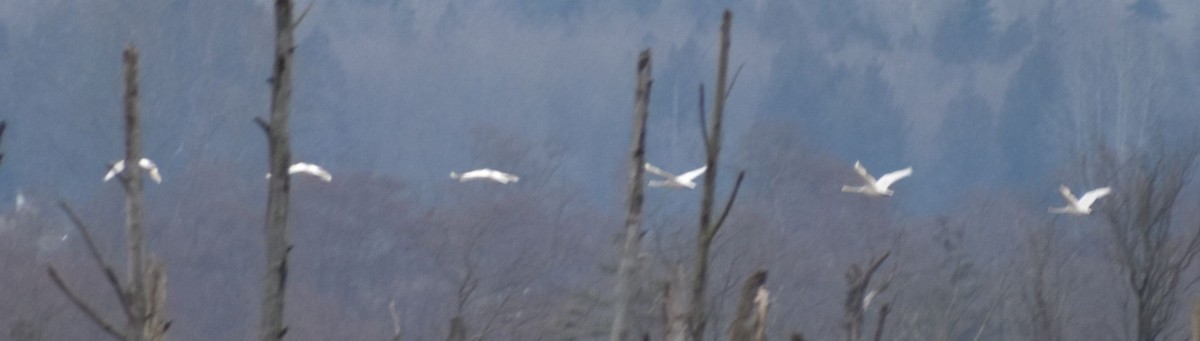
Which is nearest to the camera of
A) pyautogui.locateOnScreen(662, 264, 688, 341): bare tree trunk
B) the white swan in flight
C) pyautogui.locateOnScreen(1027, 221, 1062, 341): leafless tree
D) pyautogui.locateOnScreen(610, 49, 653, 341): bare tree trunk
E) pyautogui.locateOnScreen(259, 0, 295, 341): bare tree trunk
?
pyautogui.locateOnScreen(259, 0, 295, 341): bare tree trunk

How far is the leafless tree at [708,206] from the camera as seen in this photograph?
2.96 meters

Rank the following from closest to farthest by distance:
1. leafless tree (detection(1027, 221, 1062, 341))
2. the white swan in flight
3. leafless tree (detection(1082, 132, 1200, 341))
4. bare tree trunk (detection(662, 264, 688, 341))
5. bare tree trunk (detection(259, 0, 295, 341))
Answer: bare tree trunk (detection(259, 0, 295, 341)) < bare tree trunk (detection(662, 264, 688, 341)) < the white swan in flight < leafless tree (detection(1082, 132, 1200, 341)) < leafless tree (detection(1027, 221, 1062, 341))

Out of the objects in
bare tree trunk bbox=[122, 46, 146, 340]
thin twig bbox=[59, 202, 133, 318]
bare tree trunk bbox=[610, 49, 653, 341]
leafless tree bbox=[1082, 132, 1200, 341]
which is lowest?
thin twig bbox=[59, 202, 133, 318]

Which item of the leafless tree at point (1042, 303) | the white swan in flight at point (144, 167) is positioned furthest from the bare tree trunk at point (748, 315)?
the leafless tree at point (1042, 303)

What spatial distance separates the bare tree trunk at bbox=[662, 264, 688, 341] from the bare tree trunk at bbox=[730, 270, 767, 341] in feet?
1.15

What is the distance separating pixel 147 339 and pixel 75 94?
3516 centimetres

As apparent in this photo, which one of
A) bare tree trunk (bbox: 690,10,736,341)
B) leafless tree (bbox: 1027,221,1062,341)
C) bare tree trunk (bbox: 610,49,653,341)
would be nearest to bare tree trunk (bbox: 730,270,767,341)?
bare tree trunk (bbox: 690,10,736,341)

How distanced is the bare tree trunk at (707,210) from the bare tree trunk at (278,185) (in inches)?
26.5

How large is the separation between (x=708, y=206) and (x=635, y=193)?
2.63 ft

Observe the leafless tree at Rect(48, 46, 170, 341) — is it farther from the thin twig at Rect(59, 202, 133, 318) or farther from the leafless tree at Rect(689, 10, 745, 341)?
the leafless tree at Rect(689, 10, 745, 341)

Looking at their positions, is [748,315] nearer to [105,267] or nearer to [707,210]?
[707,210]

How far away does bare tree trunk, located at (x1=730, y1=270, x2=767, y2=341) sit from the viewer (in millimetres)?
2951

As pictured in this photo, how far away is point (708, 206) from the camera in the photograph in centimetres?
304

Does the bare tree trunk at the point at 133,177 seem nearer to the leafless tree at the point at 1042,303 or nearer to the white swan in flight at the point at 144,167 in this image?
the white swan in flight at the point at 144,167
